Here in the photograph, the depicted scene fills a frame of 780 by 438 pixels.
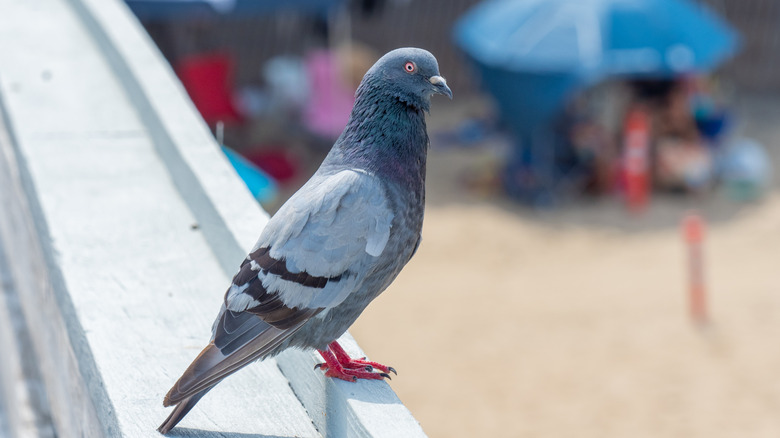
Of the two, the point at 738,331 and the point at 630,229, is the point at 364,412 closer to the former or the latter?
the point at 738,331

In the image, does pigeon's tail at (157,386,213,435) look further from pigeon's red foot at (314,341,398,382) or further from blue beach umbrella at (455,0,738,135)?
blue beach umbrella at (455,0,738,135)

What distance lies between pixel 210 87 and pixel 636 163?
16.0 feet

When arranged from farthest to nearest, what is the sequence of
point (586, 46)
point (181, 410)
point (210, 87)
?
point (210, 87)
point (586, 46)
point (181, 410)

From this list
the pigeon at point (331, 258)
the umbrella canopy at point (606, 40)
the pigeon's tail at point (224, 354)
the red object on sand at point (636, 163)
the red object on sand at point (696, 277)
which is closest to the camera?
the pigeon's tail at point (224, 354)

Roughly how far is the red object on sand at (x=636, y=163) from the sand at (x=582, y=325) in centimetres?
19

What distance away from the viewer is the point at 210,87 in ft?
37.3

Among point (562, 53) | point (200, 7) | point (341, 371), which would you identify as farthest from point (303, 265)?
point (562, 53)

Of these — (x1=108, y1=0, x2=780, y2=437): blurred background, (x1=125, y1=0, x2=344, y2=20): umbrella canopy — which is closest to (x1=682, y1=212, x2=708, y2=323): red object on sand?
(x1=108, y1=0, x2=780, y2=437): blurred background

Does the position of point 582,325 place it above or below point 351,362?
below

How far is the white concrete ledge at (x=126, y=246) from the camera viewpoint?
8.55ft

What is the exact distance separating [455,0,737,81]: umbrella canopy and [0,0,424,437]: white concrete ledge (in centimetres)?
642

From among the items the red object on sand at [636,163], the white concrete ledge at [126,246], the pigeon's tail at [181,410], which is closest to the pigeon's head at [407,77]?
the white concrete ledge at [126,246]

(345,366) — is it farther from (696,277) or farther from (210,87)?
(210,87)

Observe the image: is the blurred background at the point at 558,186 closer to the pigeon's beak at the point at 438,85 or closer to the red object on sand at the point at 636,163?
the red object on sand at the point at 636,163
